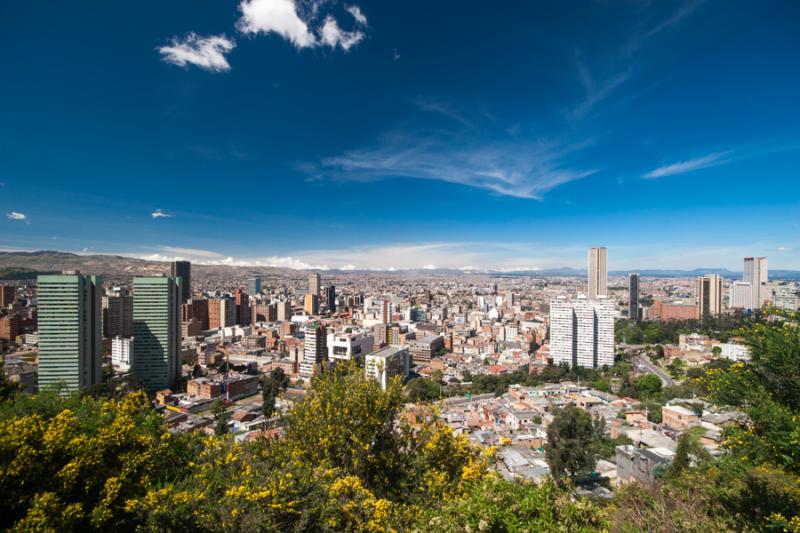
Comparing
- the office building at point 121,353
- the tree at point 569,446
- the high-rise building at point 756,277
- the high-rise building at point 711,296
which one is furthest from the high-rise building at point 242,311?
the high-rise building at point 756,277

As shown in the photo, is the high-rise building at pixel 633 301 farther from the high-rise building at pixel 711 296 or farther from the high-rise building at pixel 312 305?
the high-rise building at pixel 312 305

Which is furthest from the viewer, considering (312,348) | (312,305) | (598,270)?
(598,270)

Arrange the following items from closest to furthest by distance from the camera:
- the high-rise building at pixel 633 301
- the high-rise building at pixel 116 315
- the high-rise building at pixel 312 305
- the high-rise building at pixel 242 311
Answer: the high-rise building at pixel 116 315
the high-rise building at pixel 242 311
the high-rise building at pixel 633 301
the high-rise building at pixel 312 305

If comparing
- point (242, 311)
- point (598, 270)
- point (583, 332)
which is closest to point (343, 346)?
point (583, 332)

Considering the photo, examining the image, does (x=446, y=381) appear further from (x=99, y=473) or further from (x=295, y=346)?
(x=99, y=473)

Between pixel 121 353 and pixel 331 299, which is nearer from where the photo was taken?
pixel 121 353

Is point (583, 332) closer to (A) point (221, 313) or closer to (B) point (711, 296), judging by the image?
(B) point (711, 296)
